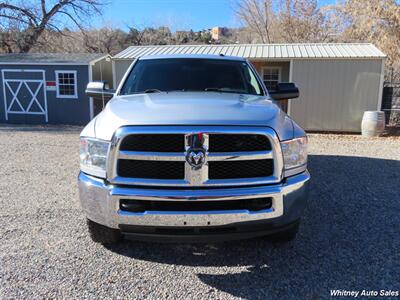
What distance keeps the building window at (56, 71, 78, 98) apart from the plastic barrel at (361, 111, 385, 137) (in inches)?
460

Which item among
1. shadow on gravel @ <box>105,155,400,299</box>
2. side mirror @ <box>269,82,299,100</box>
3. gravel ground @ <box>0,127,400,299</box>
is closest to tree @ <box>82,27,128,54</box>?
gravel ground @ <box>0,127,400,299</box>

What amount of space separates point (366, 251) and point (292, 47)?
12.0 metres

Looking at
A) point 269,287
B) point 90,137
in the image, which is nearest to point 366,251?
point 269,287

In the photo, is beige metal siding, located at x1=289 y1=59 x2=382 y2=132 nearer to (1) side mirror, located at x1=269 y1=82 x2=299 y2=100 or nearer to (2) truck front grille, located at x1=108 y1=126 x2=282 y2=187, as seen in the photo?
(1) side mirror, located at x1=269 y1=82 x2=299 y2=100

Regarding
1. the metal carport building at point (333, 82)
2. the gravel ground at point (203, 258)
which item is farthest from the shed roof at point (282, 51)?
the gravel ground at point (203, 258)

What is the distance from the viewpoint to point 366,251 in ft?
11.3

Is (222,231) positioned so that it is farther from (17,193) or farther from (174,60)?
(17,193)

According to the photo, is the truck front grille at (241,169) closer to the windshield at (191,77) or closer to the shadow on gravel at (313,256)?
the shadow on gravel at (313,256)

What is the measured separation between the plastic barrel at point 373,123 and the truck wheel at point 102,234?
11.0 m

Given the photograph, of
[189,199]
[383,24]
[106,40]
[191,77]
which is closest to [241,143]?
[189,199]

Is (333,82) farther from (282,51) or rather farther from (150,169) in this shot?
(150,169)

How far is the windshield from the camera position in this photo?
414 cm

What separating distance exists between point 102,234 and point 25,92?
1494 centimetres

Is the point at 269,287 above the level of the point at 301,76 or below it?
below
